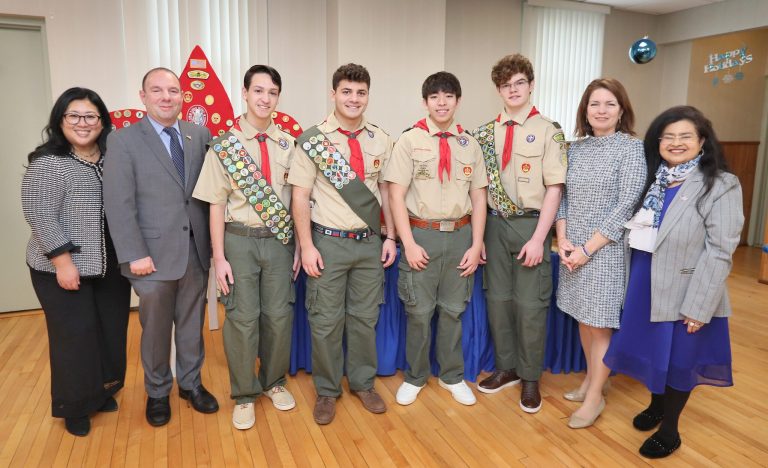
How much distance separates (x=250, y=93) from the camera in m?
2.16

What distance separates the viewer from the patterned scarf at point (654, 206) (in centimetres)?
197

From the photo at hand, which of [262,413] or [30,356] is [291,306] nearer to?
[262,413]

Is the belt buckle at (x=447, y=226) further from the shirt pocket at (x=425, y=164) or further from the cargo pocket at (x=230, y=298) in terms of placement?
the cargo pocket at (x=230, y=298)

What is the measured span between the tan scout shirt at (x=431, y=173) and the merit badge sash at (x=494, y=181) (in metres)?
0.10

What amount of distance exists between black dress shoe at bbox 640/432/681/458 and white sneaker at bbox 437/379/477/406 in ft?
2.46

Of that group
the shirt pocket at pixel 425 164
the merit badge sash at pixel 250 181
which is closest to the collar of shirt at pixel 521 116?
the shirt pocket at pixel 425 164

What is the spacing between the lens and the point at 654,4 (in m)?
5.66

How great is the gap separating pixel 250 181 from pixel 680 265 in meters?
1.70

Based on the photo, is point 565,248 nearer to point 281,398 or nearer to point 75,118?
point 281,398

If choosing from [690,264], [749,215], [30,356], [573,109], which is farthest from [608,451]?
[749,215]

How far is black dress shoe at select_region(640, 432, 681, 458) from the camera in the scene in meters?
2.12

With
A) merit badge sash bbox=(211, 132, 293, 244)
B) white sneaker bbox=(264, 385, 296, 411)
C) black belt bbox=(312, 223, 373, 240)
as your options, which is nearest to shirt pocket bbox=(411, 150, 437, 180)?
black belt bbox=(312, 223, 373, 240)

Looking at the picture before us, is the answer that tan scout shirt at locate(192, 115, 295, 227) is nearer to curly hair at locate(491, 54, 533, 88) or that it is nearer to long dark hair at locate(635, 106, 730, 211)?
curly hair at locate(491, 54, 533, 88)

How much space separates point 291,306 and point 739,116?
6567mm
